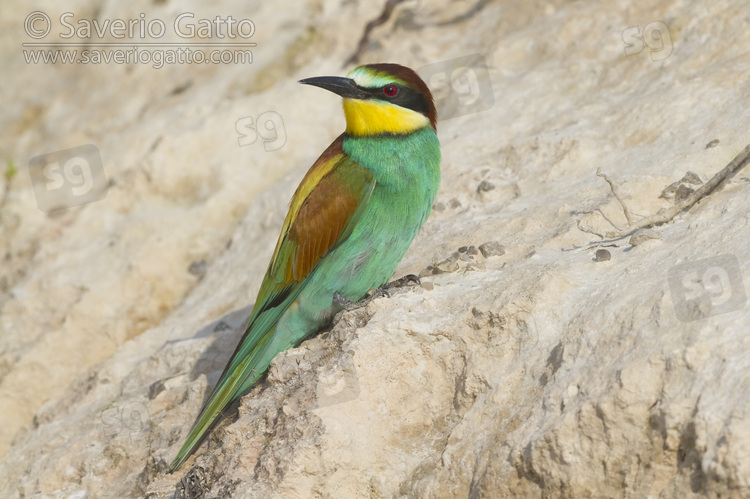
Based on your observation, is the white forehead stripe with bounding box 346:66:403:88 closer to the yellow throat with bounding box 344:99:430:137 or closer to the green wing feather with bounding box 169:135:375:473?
the yellow throat with bounding box 344:99:430:137

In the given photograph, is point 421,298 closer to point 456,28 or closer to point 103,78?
point 456,28

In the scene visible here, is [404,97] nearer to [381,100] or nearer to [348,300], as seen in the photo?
[381,100]

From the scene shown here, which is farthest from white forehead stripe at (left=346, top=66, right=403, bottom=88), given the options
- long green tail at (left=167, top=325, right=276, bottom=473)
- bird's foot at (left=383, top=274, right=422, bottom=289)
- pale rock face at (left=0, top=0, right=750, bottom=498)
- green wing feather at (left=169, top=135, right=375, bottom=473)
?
long green tail at (left=167, top=325, right=276, bottom=473)

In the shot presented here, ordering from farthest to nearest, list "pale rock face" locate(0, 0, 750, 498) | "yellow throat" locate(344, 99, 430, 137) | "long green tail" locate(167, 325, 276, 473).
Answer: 1. "yellow throat" locate(344, 99, 430, 137)
2. "long green tail" locate(167, 325, 276, 473)
3. "pale rock face" locate(0, 0, 750, 498)

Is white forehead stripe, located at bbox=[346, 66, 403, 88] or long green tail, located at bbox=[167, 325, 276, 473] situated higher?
white forehead stripe, located at bbox=[346, 66, 403, 88]

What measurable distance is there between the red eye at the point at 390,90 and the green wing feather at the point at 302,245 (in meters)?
0.33

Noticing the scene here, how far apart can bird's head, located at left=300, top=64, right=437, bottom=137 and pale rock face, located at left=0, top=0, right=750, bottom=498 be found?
50 centimetres

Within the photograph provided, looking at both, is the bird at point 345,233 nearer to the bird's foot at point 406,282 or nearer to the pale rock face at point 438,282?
the bird's foot at point 406,282

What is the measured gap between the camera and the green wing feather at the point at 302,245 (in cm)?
301

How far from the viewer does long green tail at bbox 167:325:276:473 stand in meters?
2.81

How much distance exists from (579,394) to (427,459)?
1.74 feet

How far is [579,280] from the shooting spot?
2.53 metres

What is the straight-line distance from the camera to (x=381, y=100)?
339 cm

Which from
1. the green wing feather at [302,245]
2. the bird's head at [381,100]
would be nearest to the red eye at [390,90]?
the bird's head at [381,100]
